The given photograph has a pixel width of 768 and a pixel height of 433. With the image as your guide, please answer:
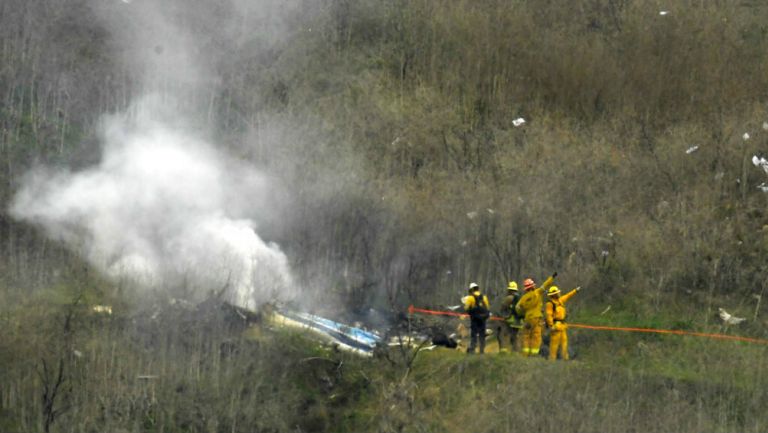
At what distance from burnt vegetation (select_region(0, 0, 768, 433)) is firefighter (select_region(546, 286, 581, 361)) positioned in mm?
689

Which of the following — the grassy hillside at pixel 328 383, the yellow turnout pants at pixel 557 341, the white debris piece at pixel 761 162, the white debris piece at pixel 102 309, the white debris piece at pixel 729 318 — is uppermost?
the white debris piece at pixel 761 162

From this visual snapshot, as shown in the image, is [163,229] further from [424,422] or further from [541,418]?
[541,418]

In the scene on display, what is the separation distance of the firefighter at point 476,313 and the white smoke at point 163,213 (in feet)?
12.0

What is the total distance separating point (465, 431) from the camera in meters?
22.2

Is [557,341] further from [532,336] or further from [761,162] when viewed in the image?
[761,162]

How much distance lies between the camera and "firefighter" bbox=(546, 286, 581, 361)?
906 inches

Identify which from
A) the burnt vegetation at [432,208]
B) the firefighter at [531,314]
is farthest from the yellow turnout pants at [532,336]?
the burnt vegetation at [432,208]

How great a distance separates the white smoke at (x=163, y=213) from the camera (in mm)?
25594

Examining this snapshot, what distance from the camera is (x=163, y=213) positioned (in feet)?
89.5

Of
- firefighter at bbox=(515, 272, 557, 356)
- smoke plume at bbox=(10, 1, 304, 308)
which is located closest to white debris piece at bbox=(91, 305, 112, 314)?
smoke plume at bbox=(10, 1, 304, 308)

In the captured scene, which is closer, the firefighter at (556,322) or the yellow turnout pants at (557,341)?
the firefighter at (556,322)

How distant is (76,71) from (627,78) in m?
11.8

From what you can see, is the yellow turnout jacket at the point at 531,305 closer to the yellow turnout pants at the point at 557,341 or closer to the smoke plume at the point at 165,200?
the yellow turnout pants at the point at 557,341

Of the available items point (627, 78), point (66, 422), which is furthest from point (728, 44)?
point (66, 422)
